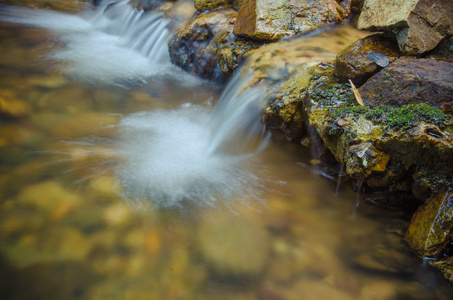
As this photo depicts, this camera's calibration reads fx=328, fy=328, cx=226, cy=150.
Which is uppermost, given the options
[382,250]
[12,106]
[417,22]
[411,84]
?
[417,22]

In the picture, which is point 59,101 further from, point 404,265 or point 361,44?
point 404,265

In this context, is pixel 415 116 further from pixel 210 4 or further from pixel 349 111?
pixel 210 4

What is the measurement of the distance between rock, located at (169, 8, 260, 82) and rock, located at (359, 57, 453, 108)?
2431mm

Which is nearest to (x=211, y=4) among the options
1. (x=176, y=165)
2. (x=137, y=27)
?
(x=137, y=27)

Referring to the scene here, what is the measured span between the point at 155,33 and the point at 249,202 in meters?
5.36

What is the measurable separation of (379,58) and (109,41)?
6.33 m

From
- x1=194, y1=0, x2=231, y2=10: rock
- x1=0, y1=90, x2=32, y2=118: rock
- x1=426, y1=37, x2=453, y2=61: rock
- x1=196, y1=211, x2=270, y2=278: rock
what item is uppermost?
x1=426, y1=37, x2=453, y2=61: rock

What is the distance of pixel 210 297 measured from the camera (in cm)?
249

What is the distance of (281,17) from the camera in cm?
510

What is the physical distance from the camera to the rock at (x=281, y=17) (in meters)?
4.96

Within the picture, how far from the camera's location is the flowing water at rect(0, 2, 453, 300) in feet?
8.45

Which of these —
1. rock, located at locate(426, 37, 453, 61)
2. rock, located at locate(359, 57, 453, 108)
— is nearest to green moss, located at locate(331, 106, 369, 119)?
rock, located at locate(359, 57, 453, 108)

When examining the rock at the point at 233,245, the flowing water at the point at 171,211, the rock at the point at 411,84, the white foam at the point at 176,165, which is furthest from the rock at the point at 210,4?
the rock at the point at 233,245

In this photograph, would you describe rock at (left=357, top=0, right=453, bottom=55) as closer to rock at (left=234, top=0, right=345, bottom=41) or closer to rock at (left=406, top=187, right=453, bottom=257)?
rock at (left=234, top=0, right=345, bottom=41)
